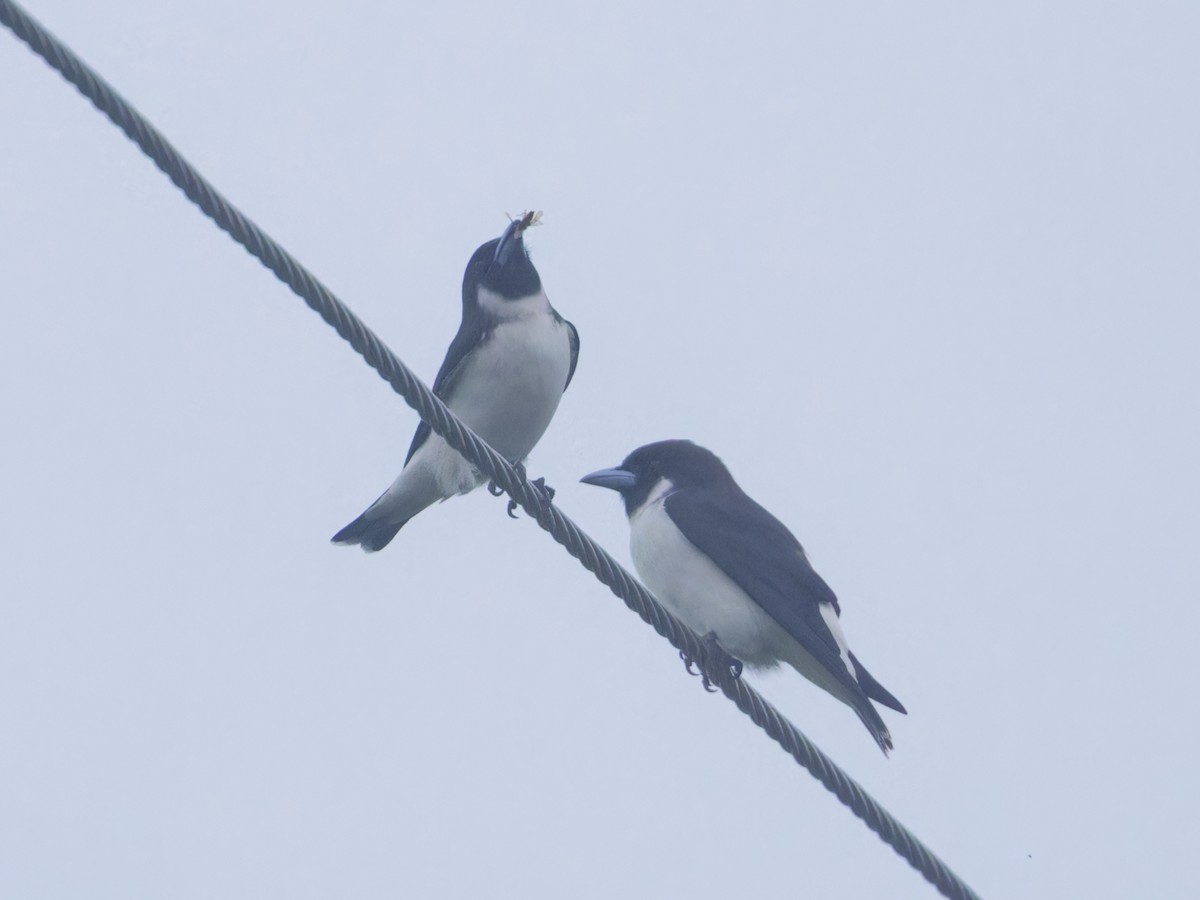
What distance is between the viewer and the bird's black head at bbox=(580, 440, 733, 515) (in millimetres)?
7656

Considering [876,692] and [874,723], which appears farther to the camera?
[876,692]

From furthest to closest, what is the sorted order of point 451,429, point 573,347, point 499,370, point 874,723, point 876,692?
point 573,347 < point 499,370 < point 876,692 < point 874,723 < point 451,429

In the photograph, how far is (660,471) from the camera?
25.4ft

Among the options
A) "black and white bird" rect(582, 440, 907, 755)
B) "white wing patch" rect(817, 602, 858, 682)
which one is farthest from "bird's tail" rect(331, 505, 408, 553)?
"white wing patch" rect(817, 602, 858, 682)

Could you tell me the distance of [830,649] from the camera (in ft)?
21.3

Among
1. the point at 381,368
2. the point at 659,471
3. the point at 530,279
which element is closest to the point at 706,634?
the point at 659,471

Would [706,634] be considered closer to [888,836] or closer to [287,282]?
[888,836]

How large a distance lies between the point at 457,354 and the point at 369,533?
105cm

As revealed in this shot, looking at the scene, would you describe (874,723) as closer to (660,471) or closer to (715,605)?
(715,605)

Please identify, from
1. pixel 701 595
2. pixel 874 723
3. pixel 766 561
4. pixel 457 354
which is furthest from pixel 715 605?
pixel 457 354

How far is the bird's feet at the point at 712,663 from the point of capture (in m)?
6.06

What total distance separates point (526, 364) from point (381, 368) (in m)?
2.76

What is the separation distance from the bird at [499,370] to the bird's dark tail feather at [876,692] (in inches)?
68.3

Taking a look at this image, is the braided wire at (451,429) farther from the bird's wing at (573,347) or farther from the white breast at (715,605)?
the bird's wing at (573,347)
